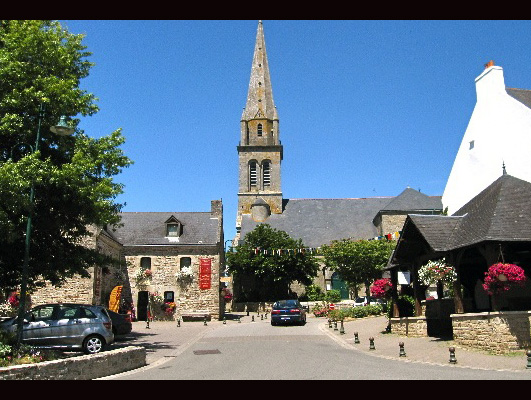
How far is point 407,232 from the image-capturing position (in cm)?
1759

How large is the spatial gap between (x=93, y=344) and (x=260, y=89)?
55120mm

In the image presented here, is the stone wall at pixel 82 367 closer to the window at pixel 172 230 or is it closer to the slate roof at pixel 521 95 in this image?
the slate roof at pixel 521 95

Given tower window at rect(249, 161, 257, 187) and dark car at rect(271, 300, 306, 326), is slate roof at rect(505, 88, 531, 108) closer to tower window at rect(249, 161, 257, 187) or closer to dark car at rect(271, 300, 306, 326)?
dark car at rect(271, 300, 306, 326)

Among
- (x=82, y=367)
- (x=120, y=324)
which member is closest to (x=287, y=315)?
(x=120, y=324)

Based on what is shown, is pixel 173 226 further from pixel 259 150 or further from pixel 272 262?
pixel 259 150

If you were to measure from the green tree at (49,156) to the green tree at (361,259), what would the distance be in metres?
26.0

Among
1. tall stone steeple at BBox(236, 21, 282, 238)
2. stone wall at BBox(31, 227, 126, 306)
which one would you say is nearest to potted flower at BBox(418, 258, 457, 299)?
stone wall at BBox(31, 227, 126, 306)

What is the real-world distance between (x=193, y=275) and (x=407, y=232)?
65.8 ft

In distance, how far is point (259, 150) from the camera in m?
63.6

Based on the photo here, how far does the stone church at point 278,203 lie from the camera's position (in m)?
53.2

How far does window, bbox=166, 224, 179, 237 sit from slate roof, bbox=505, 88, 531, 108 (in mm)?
23437

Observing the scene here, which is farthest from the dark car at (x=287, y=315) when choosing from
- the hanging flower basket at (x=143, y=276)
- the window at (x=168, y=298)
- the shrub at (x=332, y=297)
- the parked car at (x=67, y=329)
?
the shrub at (x=332, y=297)

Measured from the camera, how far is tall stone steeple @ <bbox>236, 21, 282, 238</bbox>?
62.0 meters

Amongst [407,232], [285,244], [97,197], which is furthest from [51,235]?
[285,244]
